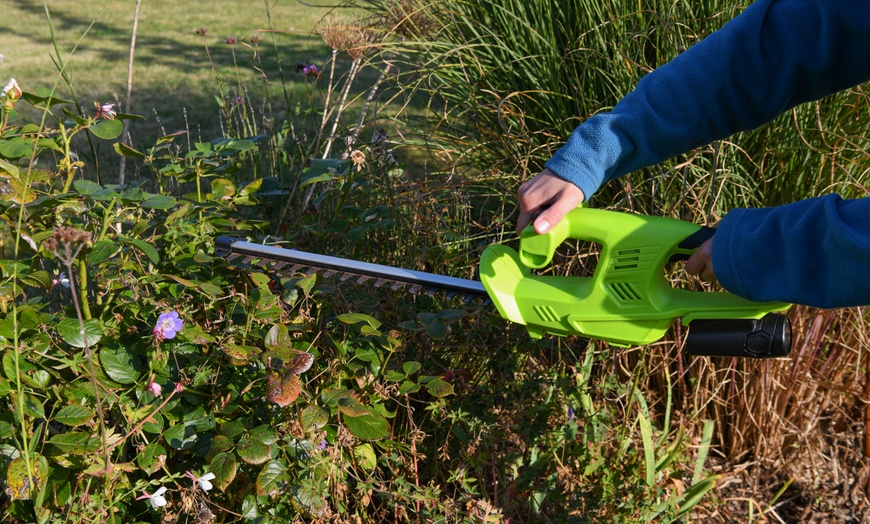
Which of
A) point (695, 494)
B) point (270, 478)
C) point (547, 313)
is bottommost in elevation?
point (695, 494)

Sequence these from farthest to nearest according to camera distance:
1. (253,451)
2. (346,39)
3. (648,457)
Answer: (346,39) < (648,457) < (253,451)

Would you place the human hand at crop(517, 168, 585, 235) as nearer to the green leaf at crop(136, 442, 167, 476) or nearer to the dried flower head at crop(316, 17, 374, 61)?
the green leaf at crop(136, 442, 167, 476)

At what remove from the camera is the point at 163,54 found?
27.5 feet

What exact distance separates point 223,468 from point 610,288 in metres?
0.90

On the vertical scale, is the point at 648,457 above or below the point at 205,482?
below

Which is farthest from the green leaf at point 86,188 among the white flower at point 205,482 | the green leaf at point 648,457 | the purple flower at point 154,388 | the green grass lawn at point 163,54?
the green grass lawn at point 163,54

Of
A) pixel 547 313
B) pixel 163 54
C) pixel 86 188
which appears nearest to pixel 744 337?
pixel 547 313

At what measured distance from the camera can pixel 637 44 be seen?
2.52m

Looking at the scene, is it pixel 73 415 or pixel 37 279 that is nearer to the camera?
pixel 73 415

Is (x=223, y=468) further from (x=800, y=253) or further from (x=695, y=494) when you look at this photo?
(x=695, y=494)

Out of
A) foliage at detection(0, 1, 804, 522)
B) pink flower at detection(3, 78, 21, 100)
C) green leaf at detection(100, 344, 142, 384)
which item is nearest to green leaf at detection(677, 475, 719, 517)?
foliage at detection(0, 1, 804, 522)

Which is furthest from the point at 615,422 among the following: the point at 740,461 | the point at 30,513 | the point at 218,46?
the point at 218,46

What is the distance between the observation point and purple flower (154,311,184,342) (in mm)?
1733

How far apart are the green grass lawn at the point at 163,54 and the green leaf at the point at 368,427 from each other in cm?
364
